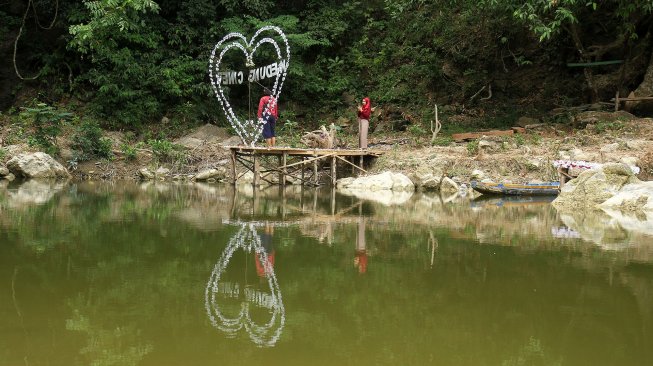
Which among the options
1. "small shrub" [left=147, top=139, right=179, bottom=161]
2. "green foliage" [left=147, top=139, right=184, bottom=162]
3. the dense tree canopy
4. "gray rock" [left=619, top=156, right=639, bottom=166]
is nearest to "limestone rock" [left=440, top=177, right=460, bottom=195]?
"gray rock" [left=619, top=156, right=639, bottom=166]

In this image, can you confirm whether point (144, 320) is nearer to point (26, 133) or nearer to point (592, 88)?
point (26, 133)

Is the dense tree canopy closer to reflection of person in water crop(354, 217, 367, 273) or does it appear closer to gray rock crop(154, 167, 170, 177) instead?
gray rock crop(154, 167, 170, 177)

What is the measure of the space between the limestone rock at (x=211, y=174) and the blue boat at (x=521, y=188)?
7.15 m

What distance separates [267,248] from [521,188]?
8656mm

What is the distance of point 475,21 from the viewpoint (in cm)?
2158

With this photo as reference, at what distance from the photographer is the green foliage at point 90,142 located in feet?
60.9

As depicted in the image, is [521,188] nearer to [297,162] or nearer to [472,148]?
[472,148]

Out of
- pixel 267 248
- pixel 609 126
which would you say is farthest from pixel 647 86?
pixel 267 248

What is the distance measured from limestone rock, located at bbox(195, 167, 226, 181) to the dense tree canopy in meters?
3.89

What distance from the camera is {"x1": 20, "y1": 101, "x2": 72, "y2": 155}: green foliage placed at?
1820 cm

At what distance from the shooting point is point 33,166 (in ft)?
57.1

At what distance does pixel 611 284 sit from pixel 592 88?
14932 millimetres

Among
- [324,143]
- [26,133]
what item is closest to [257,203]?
[324,143]

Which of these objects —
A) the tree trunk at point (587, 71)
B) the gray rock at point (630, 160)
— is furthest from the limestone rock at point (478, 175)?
the tree trunk at point (587, 71)
